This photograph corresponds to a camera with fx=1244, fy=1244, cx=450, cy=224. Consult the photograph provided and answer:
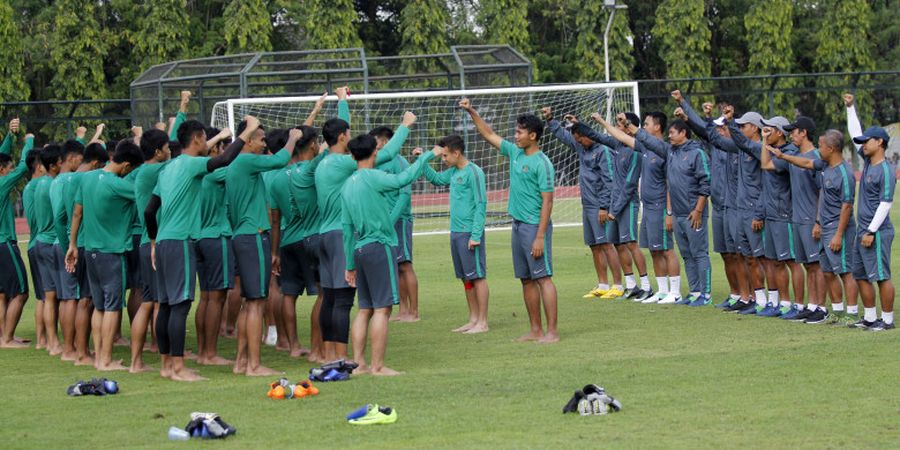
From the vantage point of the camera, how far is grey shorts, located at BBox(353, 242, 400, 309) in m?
10.2

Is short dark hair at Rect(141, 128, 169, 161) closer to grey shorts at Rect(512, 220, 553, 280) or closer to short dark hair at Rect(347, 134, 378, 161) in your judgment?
short dark hair at Rect(347, 134, 378, 161)

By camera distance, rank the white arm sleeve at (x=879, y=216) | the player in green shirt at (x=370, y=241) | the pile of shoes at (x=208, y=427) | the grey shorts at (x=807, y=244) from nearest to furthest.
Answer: the pile of shoes at (x=208, y=427)
the player in green shirt at (x=370, y=241)
the white arm sleeve at (x=879, y=216)
the grey shorts at (x=807, y=244)

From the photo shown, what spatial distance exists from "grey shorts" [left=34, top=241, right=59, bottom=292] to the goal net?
1050 centimetres

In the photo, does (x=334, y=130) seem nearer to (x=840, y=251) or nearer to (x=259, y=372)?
(x=259, y=372)

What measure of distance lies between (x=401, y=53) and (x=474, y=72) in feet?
44.3

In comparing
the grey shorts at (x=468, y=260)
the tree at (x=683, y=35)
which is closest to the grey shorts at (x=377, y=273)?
the grey shorts at (x=468, y=260)

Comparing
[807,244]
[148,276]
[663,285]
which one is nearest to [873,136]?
[807,244]

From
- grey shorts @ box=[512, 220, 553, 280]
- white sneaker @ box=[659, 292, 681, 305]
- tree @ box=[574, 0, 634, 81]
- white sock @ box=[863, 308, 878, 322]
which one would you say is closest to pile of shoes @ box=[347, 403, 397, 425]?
grey shorts @ box=[512, 220, 553, 280]

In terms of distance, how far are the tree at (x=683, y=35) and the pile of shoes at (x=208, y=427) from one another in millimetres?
37100

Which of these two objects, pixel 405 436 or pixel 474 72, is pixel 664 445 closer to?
pixel 405 436

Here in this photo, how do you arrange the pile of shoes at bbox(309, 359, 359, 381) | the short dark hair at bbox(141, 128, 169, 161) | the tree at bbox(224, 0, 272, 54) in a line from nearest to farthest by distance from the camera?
the pile of shoes at bbox(309, 359, 359, 381)
the short dark hair at bbox(141, 128, 169, 161)
the tree at bbox(224, 0, 272, 54)

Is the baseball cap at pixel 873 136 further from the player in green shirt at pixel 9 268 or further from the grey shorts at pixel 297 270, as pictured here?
the player in green shirt at pixel 9 268

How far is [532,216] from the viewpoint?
474 inches

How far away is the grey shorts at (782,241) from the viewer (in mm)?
13219
